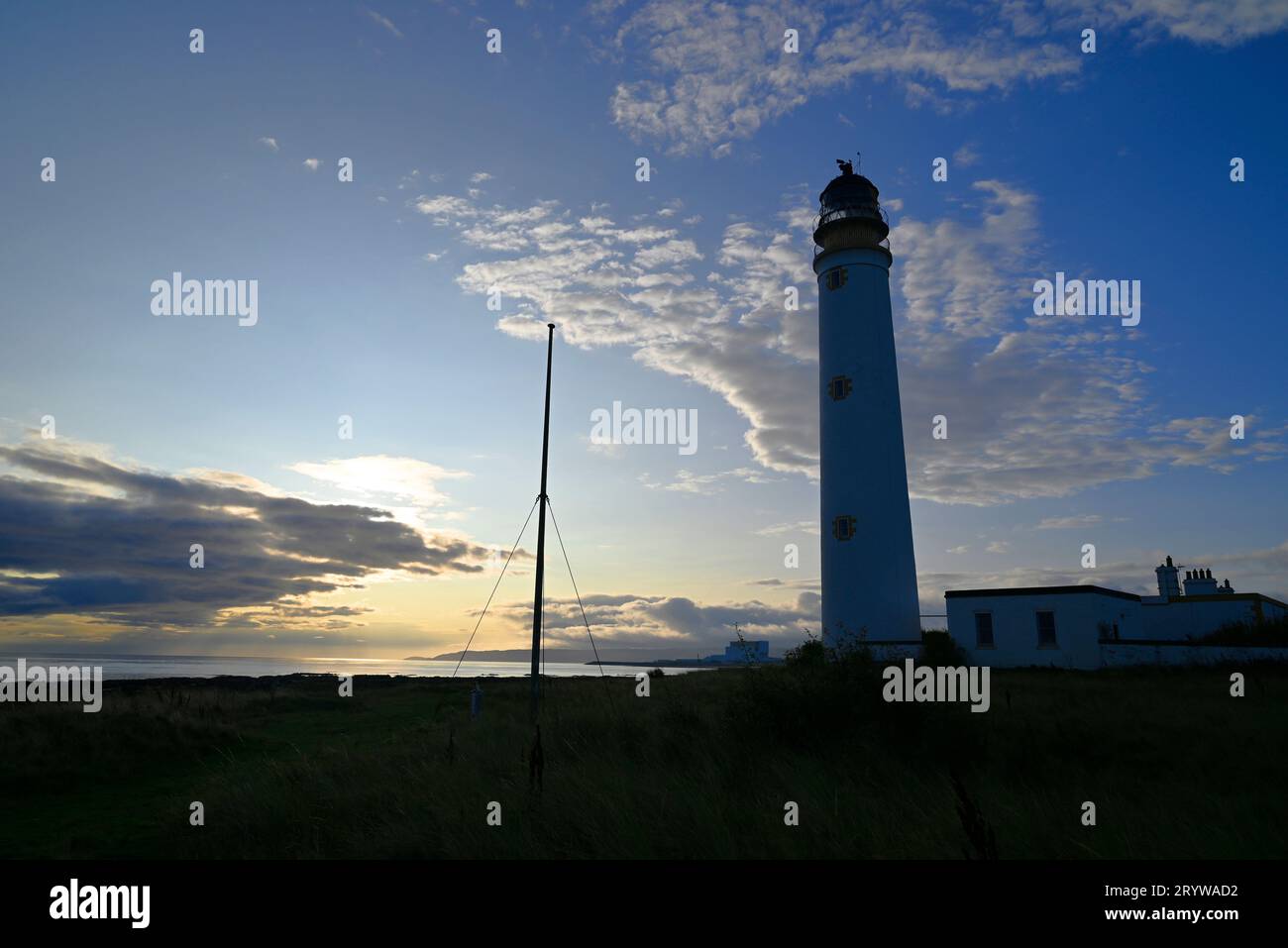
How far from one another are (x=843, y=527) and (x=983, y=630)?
8889 millimetres

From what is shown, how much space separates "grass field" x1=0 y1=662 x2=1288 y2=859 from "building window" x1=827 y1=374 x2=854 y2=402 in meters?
12.7

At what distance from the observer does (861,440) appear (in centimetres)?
2572

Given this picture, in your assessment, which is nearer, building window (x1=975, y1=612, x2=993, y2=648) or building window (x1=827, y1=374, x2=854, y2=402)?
building window (x1=827, y1=374, x2=854, y2=402)

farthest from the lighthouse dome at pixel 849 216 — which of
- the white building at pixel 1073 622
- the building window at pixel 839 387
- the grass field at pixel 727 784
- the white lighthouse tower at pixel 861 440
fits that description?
the grass field at pixel 727 784

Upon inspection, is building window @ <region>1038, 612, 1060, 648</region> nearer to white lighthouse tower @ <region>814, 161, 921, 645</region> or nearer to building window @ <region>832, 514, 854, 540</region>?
white lighthouse tower @ <region>814, 161, 921, 645</region>

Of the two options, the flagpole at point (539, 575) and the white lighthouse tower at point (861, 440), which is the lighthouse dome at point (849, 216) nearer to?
the white lighthouse tower at point (861, 440)

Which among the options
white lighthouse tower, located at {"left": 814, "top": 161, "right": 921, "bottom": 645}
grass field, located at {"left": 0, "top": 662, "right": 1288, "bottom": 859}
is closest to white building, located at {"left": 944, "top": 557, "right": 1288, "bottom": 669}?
white lighthouse tower, located at {"left": 814, "top": 161, "right": 921, "bottom": 645}

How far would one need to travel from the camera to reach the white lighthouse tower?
24828 mm

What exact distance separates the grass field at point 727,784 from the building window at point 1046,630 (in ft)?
34.7

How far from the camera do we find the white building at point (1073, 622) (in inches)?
1070

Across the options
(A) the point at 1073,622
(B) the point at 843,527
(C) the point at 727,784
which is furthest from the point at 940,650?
(C) the point at 727,784

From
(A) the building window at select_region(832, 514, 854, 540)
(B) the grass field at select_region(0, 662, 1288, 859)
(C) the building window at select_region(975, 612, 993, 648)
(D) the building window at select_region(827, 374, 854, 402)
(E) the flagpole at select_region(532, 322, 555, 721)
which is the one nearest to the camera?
(B) the grass field at select_region(0, 662, 1288, 859)
